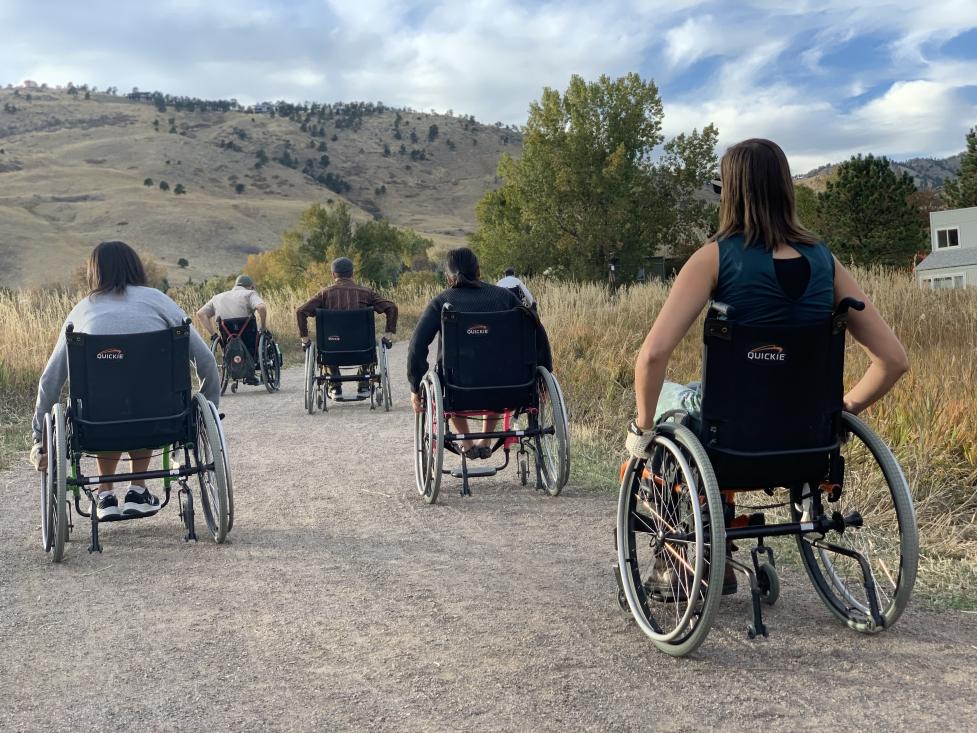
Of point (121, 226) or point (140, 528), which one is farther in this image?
point (121, 226)

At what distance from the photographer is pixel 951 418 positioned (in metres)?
6.08

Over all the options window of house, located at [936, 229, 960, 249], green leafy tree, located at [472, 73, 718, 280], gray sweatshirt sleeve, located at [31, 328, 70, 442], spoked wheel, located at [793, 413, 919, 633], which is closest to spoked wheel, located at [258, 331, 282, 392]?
gray sweatshirt sleeve, located at [31, 328, 70, 442]

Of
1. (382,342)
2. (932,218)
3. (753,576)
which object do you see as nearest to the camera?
(753,576)

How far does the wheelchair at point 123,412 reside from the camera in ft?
17.3

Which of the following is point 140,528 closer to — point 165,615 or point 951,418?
point 165,615

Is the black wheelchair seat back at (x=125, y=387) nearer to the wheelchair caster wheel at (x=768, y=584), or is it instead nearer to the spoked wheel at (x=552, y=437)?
the spoked wheel at (x=552, y=437)

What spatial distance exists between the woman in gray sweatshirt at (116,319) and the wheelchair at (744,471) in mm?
2649

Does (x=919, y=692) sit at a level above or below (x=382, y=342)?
below

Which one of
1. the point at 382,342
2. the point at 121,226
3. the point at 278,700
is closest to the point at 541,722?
the point at 278,700

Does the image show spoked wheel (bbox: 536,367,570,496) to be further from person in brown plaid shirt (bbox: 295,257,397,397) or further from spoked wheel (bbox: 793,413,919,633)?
person in brown plaid shirt (bbox: 295,257,397,397)

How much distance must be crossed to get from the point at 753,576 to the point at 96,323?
3.54m

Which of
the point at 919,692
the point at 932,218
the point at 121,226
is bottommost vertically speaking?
the point at 919,692

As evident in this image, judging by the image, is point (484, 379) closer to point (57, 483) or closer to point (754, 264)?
point (57, 483)

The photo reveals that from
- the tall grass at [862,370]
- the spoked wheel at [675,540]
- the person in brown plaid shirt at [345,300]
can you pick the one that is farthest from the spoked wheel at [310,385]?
the spoked wheel at [675,540]
